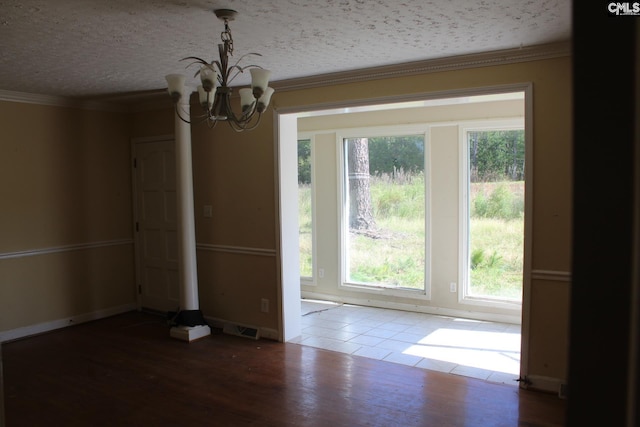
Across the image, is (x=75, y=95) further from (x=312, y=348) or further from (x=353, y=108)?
(x=312, y=348)

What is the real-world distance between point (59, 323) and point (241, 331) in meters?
1.96

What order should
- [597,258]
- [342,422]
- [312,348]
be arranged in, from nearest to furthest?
[597,258] → [342,422] → [312,348]

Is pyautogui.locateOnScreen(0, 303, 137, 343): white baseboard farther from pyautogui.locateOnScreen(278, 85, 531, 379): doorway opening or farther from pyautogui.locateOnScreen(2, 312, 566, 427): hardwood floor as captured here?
pyautogui.locateOnScreen(278, 85, 531, 379): doorway opening

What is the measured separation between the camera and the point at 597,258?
453mm

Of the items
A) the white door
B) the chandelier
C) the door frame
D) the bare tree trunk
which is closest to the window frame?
the bare tree trunk

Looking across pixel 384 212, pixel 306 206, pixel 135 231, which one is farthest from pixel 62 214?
pixel 384 212

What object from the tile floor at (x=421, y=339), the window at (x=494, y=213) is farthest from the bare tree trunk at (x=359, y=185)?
the window at (x=494, y=213)

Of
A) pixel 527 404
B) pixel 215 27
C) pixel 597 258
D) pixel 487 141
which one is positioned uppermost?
pixel 215 27

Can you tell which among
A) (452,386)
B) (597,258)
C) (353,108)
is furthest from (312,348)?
(597,258)

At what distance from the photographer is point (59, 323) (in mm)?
5129

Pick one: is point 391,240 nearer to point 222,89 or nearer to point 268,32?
point 268,32

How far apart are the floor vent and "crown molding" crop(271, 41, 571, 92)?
7.58 ft

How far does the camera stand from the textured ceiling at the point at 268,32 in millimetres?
2521

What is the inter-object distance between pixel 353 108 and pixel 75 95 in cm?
288
